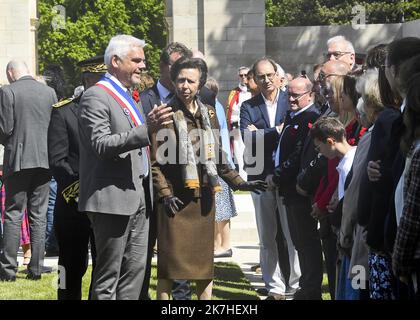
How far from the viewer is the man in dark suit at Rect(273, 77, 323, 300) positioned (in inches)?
337

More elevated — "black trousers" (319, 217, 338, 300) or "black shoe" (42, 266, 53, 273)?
"black trousers" (319, 217, 338, 300)

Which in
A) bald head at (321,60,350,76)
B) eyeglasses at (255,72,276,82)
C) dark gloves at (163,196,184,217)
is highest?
bald head at (321,60,350,76)

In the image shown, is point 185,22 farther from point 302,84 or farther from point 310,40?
point 302,84

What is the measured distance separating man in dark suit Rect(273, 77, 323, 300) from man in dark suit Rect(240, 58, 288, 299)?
0.54m

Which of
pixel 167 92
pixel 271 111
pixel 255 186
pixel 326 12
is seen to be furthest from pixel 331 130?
pixel 326 12

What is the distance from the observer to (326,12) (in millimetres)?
63094

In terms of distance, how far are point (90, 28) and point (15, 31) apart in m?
26.1

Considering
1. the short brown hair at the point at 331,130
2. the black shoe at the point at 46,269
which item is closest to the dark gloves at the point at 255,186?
the short brown hair at the point at 331,130

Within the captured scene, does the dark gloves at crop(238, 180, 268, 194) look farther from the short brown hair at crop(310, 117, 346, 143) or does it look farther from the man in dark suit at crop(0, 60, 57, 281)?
the man in dark suit at crop(0, 60, 57, 281)

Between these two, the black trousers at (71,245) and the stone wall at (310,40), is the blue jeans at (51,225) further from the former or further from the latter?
the stone wall at (310,40)

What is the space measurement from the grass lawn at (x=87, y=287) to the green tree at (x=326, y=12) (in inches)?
1757

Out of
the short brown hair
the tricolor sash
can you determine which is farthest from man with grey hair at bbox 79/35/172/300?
the short brown hair

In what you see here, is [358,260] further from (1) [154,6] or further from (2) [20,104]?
(1) [154,6]

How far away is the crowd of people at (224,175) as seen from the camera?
5.58m
